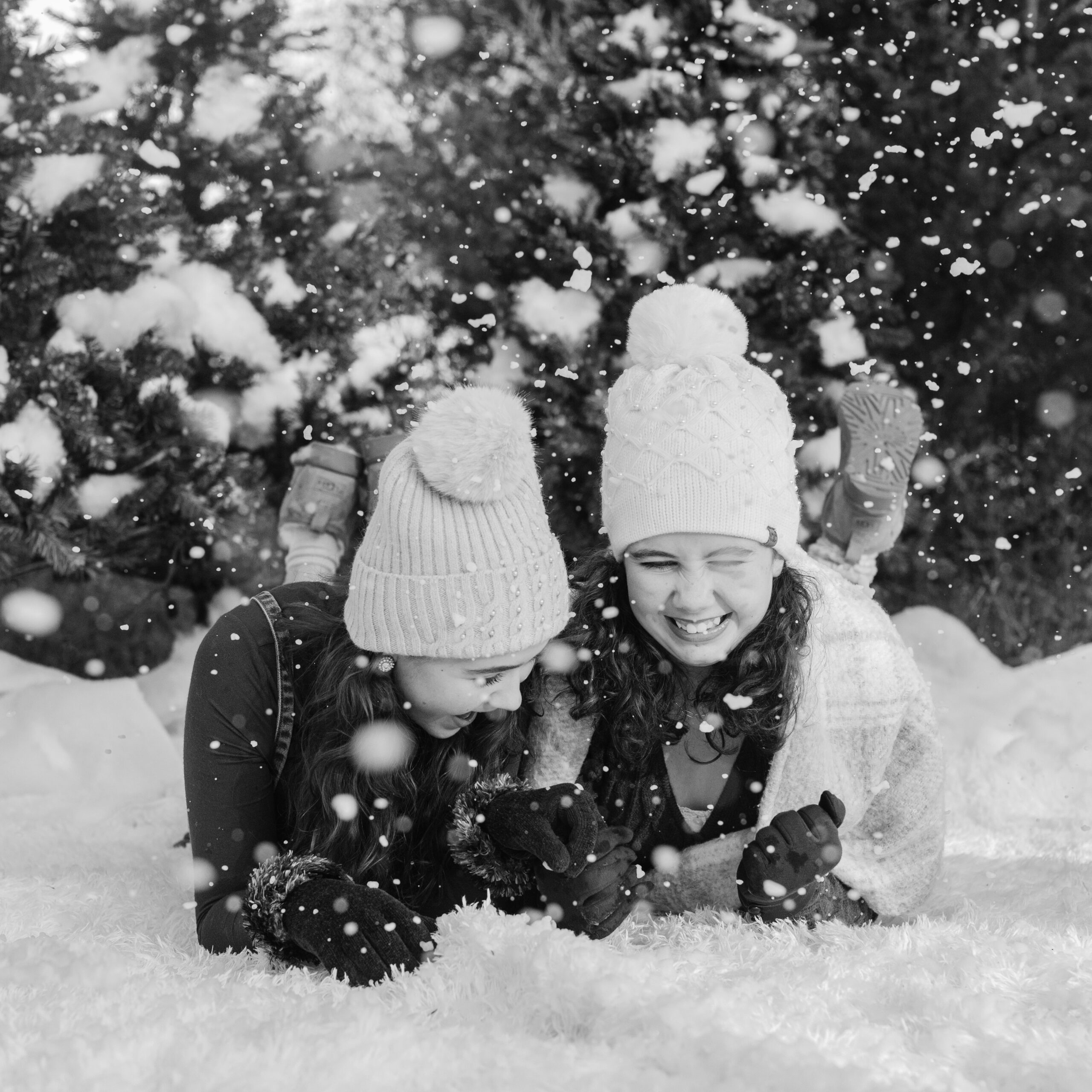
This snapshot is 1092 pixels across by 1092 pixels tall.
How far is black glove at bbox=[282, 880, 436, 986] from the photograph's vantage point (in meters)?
1.57

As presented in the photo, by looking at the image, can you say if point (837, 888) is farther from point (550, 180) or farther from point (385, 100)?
point (385, 100)

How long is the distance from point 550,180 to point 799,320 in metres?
0.89

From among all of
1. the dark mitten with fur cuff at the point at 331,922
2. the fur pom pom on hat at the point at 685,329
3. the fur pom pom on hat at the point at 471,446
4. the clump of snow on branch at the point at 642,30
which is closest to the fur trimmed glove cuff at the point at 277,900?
the dark mitten with fur cuff at the point at 331,922

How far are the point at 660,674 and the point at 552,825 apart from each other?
1.56ft

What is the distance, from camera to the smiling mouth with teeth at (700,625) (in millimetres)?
2037

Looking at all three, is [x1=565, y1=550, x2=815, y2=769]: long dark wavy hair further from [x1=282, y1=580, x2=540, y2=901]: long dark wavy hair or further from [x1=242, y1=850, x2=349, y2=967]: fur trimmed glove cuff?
[x1=242, y1=850, x2=349, y2=967]: fur trimmed glove cuff

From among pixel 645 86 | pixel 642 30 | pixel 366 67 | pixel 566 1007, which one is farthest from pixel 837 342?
pixel 366 67

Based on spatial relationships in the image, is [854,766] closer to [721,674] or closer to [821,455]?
[721,674]

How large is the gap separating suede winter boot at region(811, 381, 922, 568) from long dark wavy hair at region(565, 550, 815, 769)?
1.71 ft

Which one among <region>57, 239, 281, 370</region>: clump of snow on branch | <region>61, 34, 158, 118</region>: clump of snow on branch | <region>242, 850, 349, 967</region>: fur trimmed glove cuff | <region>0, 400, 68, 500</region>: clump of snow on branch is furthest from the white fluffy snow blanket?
<region>61, 34, 158, 118</region>: clump of snow on branch

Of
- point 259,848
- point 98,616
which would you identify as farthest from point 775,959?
point 98,616

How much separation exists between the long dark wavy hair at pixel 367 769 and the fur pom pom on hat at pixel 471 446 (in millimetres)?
333

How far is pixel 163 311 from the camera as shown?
3652 mm

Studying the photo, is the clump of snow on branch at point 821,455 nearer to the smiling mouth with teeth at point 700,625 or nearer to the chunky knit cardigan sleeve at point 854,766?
the chunky knit cardigan sleeve at point 854,766
